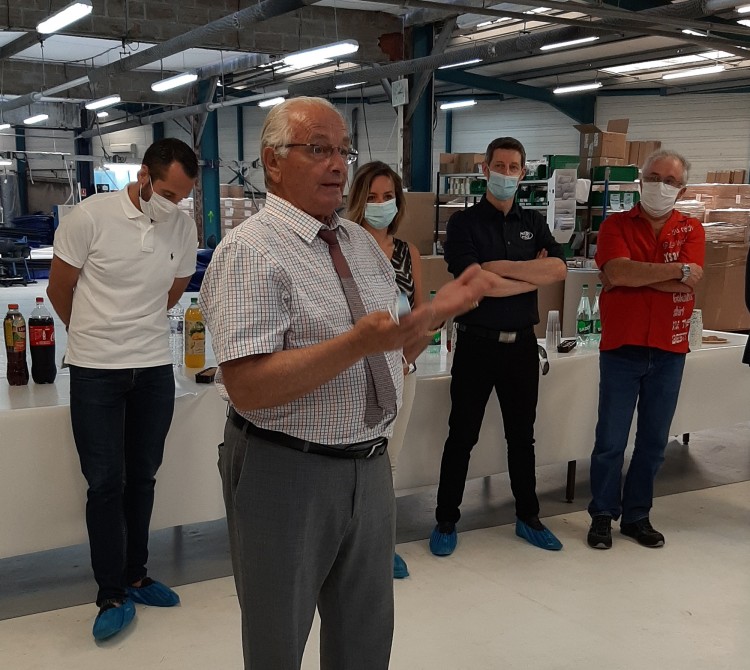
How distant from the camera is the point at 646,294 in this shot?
3.27 m

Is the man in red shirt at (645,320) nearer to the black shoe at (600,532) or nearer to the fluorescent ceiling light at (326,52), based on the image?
the black shoe at (600,532)

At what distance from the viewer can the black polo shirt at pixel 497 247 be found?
314 cm

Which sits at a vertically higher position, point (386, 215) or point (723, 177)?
point (723, 177)

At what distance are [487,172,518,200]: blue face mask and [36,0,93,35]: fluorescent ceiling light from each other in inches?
195

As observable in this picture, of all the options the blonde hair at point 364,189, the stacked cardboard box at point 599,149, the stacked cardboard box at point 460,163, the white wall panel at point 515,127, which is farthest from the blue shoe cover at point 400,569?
the white wall panel at point 515,127

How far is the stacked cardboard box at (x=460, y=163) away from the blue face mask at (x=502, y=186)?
24.8 ft

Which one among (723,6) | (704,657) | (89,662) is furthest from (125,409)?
(723,6)

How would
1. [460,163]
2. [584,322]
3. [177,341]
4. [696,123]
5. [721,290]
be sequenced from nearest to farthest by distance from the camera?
[177,341] → [584,322] → [721,290] → [460,163] → [696,123]

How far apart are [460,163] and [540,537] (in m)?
8.04

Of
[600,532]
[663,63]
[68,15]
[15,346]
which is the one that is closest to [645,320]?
[600,532]

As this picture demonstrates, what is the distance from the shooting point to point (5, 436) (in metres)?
2.72

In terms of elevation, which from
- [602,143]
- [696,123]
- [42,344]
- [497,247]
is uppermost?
[696,123]

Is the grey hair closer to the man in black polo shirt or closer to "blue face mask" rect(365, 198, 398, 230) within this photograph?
the man in black polo shirt

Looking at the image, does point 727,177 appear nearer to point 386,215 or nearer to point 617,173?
point 617,173
